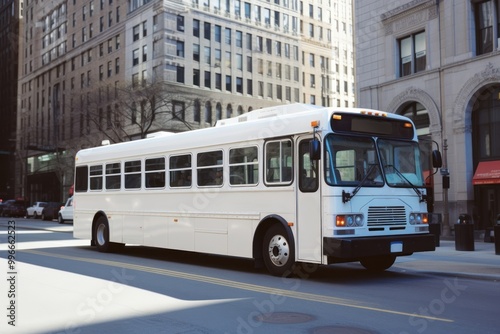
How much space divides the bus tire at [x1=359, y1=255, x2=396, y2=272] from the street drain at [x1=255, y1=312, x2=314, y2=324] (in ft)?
16.1

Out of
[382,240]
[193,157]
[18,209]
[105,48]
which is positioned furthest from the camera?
[105,48]

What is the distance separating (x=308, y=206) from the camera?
33.6ft

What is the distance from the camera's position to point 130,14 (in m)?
61.8

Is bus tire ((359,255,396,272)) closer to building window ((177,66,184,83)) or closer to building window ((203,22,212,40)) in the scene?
building window ((177,66,184,83))

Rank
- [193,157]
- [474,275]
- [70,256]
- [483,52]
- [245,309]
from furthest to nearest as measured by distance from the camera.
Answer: [483,52] < [70,256] < [193,157] < [474,275] < [245,309]

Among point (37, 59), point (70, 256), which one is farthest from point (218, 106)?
point (70, 256)

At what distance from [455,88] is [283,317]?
21517 millimetres

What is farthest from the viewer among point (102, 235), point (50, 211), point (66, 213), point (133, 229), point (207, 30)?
point (207, 30)

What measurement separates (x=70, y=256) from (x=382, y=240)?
889 cm

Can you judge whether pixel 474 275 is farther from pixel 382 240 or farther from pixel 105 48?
pixel 105 48

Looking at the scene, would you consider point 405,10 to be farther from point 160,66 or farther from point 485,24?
point 160,66

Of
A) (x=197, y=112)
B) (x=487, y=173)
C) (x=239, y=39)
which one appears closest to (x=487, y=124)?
(x=487, y=173)

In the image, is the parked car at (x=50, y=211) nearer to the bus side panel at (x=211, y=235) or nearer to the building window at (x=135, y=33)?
the building window at (x=135, y=33)

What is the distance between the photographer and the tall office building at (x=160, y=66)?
5353 cm
